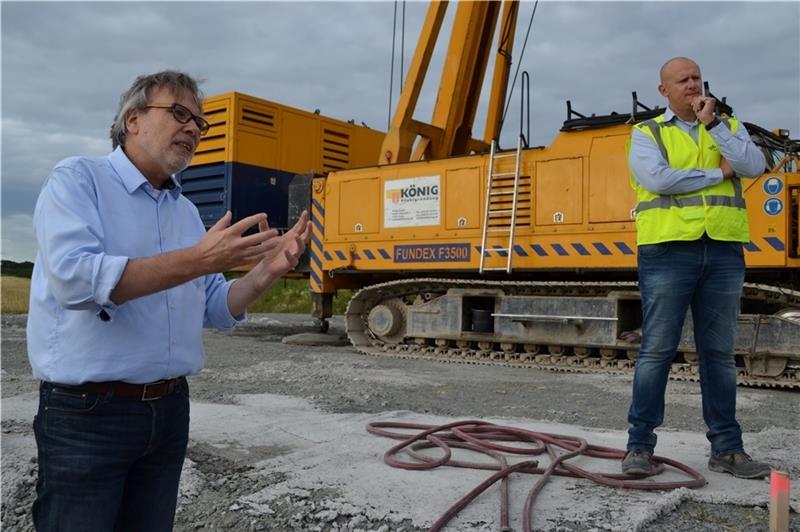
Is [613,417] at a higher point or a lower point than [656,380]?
lower

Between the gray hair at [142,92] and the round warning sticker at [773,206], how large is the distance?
6646 mm

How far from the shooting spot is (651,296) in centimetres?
342

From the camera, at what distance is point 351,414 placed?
483 centimetres

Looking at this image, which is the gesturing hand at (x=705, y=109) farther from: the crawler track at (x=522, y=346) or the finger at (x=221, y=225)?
the crawler track at (x=522, y=346)

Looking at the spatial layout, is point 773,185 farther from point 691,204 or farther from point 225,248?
point 225,248

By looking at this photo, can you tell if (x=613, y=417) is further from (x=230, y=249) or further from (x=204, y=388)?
(x=230, y=249)

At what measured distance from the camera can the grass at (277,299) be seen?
57.9ft

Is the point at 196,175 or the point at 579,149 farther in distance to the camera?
the point at 196,175

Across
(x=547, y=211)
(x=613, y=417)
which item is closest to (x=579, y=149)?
(x=547, y=211)

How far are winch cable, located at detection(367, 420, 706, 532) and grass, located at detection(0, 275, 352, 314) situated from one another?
1345 centimetres

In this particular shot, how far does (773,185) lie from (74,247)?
706 cm

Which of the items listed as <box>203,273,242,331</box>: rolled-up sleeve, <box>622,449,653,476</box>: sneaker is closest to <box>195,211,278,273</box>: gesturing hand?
<box>203,273,242,331</box>: rolled-up sleeve

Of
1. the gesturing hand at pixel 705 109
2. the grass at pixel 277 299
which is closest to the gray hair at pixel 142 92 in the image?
the gesturing hand at pixel 705 109

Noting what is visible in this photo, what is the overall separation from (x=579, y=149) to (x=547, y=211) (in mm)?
787
